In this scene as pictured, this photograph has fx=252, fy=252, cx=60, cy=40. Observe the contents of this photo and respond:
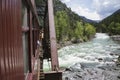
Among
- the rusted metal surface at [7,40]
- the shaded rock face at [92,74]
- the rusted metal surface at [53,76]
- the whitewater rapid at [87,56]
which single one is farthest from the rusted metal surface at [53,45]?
the whitewater rapid at [87,56]

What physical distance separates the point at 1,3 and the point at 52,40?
23.1 ft

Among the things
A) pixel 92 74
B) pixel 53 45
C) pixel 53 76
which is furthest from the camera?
pixel 92 74

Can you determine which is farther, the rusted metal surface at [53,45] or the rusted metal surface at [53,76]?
the rusted metal surface at [53,45]

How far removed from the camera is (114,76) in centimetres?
2223

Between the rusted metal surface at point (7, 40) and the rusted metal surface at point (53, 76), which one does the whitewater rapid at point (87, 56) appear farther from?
the rusted metal surface at point (7, 40)

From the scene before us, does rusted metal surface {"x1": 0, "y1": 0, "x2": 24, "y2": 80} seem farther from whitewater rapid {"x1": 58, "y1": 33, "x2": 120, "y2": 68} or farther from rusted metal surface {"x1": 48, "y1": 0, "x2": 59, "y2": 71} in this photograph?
whitewater rapid {"x1": 58, "y1": 33, "x2": 120, "y2": 68}

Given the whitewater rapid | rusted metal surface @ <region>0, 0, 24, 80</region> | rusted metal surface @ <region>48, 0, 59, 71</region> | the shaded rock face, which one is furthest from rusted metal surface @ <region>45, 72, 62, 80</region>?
the whitewater rapid

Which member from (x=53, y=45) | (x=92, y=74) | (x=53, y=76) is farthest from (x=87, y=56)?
(x=53, y=76)

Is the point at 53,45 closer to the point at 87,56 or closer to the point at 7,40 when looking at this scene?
the point at 7,40

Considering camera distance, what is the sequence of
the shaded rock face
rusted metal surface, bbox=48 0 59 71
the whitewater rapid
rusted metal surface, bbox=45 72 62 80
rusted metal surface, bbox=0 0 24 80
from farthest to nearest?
the whitewater rapid, the shaded rock face, rusted metal surface, bbox=48 0 59 71, rusted metal surface, bbox=45 72 62 80, rusted metal surface, bbox=0 0 24 80

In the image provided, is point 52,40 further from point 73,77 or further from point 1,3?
point 73,77

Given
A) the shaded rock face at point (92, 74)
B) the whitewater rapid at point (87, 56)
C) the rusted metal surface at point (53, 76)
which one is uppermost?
the rusted metal surface at point (53, 76)

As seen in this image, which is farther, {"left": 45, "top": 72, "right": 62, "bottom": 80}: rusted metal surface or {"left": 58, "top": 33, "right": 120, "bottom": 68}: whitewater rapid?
{"left": 58, "top": 33, "right": 120, "bottom": 68}: whitewater rapid

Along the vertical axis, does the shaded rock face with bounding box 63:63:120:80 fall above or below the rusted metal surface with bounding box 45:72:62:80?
below
